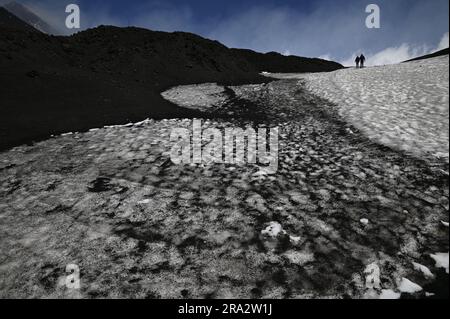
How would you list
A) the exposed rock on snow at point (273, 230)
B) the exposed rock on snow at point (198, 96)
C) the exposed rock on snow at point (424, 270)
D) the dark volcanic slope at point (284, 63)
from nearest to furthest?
the exposed rock on snow at point (424, 270) < the exposed rock on snow at point (273, 230) < the exposed rock on snow at point (198, 96) < the dark volcanic slope at point (284, 63)

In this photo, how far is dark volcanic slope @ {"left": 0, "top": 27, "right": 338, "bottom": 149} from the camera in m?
10.1

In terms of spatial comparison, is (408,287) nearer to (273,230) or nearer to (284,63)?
(273,230)

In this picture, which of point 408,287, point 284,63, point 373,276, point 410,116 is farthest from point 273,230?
point 284,63

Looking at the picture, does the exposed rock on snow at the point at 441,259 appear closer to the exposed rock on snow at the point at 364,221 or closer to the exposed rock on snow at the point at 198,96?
the exposed rock on snow at the point at 364,221

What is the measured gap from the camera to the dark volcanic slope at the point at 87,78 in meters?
10.1

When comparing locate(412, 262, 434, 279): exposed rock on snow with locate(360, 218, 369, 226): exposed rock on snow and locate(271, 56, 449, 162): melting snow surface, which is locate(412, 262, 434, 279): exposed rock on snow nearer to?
locate(360, 218, 369, 226): exposed rock on snow

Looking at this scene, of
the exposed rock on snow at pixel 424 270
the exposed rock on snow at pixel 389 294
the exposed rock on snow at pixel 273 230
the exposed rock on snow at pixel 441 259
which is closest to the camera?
the exposed rock on snow at pixel 389 294

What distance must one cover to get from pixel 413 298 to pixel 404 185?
9.39 ft

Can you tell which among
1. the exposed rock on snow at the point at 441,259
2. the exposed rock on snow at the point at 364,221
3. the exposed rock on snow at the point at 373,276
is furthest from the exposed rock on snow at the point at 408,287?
the exposed rock on snow at the point at 364,221

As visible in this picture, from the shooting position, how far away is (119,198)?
5355mm

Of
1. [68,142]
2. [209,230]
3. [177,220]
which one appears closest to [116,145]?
[68,142]

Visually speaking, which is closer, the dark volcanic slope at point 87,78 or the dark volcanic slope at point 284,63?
the dark volcanic slope at point 87,78

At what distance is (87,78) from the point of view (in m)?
15.6
